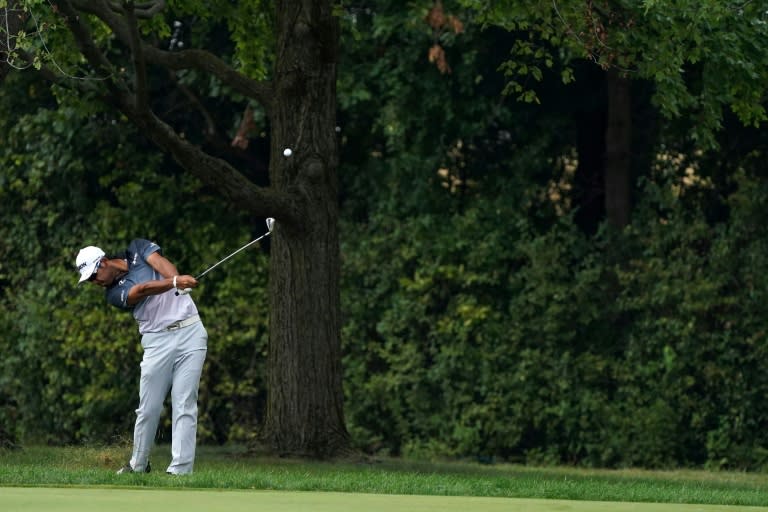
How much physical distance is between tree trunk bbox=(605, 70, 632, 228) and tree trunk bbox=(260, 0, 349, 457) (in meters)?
4.30

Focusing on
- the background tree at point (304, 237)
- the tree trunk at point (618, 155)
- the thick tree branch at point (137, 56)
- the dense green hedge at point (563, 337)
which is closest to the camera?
the thick tree branch at point (137, 56)

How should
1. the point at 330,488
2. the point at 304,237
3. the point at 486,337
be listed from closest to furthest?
1. the point at 330,488
2. the point at 304,237
3. the point at 486,337

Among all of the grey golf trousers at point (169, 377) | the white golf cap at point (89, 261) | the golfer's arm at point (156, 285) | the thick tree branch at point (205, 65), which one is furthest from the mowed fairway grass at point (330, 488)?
the thick tree branch at point (205, 65)

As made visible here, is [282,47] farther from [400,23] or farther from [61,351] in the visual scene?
[61,351]

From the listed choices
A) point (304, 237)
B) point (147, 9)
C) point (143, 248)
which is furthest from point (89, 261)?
point (147, 9)

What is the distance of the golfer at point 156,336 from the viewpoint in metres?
11.5

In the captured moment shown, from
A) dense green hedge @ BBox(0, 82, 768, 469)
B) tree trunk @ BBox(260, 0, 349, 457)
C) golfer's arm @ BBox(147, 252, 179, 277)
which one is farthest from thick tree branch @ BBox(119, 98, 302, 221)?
dense green hedge @ BBox(0, 82, 768, 469)

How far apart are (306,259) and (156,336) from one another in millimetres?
3370

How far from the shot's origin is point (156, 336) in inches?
459

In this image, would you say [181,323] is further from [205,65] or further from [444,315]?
[444,315]

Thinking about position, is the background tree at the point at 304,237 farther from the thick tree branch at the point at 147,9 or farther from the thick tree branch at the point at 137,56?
the thick tree branch at the point at 137,56

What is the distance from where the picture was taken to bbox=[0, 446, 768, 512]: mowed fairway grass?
26.6 ft

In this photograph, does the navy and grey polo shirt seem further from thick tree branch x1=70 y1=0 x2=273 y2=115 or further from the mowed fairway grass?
thick tree branch x1=70 y1=0 x2=273 y2=115

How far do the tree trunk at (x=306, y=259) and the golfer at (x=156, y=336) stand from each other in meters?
3.14
